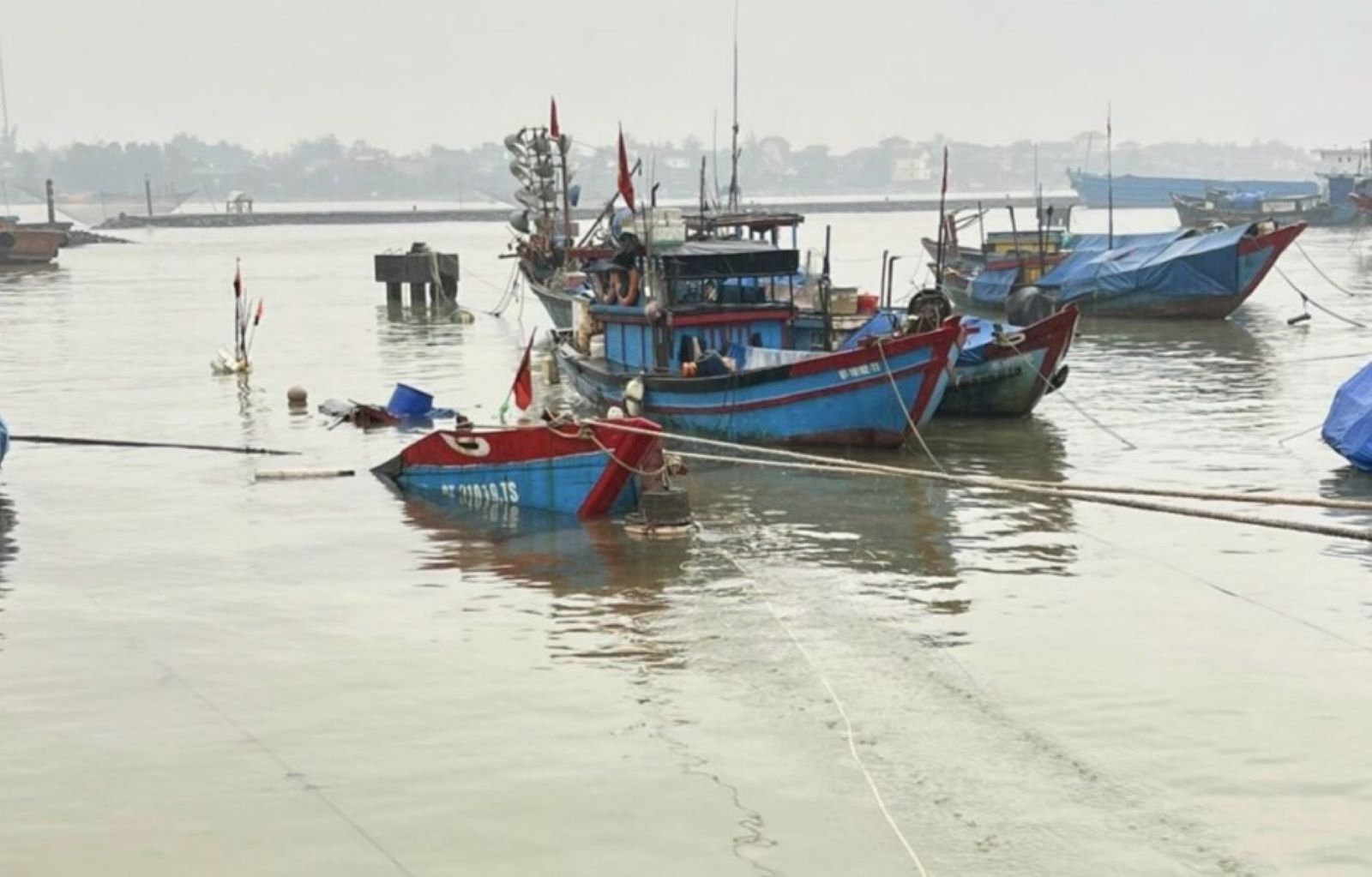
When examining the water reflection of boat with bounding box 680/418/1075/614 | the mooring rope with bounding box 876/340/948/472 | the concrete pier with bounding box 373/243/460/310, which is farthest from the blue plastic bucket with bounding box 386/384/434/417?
the concrete pier with bounding box 373/243/460/310

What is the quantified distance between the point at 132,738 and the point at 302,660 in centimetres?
219

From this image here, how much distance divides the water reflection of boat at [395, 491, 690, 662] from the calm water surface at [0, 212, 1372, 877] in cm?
7

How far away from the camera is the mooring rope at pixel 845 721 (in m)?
10.5

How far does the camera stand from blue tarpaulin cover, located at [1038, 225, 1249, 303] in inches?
1847

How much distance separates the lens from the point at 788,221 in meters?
32.8

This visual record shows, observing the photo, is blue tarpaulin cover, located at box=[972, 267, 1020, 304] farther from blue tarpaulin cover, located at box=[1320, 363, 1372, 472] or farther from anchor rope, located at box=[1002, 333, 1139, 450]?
blue tarpaulin cover, located at box=[1320, 363, 1372, 472]

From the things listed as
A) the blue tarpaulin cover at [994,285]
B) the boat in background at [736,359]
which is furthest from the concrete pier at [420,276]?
the boat in background at [736,359]

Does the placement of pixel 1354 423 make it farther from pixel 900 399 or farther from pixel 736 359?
pixel 736 359

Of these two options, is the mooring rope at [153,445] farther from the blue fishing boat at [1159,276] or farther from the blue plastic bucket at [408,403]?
the blue fishing boat at [1159,276]

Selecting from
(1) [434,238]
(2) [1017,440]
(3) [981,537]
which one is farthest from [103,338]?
(1) [434,238]

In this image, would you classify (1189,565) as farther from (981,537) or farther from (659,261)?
(659,261)

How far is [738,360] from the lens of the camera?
2638cm

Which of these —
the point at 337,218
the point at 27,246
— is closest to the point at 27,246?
the point at 27,246

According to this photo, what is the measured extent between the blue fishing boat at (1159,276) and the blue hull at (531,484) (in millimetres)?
25118
